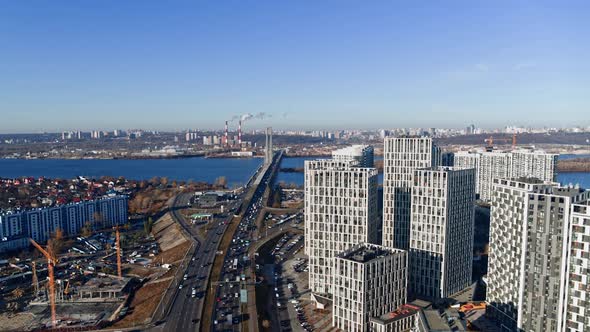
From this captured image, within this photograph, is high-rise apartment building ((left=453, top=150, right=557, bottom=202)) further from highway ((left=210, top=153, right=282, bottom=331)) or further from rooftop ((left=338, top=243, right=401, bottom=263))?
rooftop ((left=338, top=243, right=401, bottom=263))

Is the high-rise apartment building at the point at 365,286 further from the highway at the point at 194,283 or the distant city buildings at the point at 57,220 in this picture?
the distant city buildings at the point at 57,220

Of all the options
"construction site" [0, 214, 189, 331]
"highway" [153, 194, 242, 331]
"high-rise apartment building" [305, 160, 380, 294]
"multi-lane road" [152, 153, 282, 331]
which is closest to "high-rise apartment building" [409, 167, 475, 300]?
"high-rise apartment building" [305, 160, 380, 294]

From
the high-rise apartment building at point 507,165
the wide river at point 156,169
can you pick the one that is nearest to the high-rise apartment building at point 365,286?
the high-rise apartment building at point 507,165

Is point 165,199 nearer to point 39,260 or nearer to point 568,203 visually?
point 39,260

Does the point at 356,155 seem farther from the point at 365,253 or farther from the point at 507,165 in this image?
the point at 365,253

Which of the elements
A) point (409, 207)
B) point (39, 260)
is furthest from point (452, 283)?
point (39, 260)

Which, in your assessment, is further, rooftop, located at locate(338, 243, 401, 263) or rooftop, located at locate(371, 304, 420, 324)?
rooftop, located at locate(338, 243, 401, 263)
